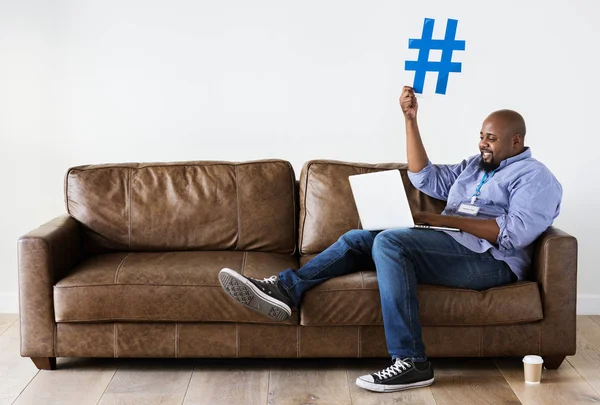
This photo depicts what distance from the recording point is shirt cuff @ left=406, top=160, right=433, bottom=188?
3457 millimetres

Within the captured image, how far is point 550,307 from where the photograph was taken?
3.08 metres

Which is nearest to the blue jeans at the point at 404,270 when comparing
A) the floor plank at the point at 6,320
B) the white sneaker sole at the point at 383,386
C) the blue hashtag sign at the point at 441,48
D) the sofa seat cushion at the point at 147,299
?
the white sneaker sole at the point at 383,386

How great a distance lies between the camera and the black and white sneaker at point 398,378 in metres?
2.89

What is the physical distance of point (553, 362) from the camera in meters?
3.17

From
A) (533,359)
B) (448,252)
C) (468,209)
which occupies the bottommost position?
(533,359)

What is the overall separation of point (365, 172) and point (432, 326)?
32.6 inches

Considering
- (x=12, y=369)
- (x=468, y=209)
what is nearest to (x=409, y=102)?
(x=468, y=209)

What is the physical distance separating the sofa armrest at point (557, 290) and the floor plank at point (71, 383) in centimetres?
172

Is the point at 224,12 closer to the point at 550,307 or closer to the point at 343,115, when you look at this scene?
the point at 343,115

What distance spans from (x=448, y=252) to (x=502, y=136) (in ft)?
1.84

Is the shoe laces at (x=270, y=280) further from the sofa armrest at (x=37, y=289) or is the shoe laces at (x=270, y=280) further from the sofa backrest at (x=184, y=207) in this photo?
the sofa armrest at (x=37, y=289)

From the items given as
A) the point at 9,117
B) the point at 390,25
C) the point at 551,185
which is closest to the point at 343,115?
the point at 390,25

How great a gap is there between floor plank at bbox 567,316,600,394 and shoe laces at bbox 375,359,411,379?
733 millimetres

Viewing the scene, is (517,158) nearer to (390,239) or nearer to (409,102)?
(409,102)
